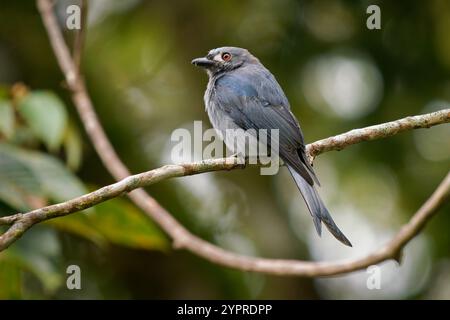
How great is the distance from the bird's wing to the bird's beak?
0.25m

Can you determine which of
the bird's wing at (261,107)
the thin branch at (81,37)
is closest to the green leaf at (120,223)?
the bird's wing at (261,107)

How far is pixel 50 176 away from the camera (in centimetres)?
416

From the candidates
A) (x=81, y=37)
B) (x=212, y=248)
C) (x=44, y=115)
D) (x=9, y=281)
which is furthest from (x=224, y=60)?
(x=9, y=281)

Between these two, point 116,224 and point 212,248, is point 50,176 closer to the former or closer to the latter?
point 116,224

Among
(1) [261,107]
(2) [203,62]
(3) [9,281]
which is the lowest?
(3) [9,281]

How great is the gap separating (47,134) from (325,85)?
3944mm

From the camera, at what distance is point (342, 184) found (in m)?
7.29

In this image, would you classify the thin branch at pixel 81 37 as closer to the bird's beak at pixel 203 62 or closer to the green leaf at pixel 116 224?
the bird's beak at pixel 203 62

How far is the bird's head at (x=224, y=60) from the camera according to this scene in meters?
5.41

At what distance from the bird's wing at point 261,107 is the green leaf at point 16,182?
4.51 ft

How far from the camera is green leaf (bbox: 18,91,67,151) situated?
4.35 metres

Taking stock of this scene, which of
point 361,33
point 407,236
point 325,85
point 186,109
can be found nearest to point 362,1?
point 361,33

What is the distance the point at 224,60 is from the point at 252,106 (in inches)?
31.6

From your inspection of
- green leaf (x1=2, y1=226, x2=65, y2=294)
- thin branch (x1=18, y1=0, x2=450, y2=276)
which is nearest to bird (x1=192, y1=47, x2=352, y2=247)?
thin branch (x1=18, y1=0, x2=450, y2=276)
